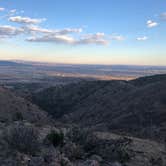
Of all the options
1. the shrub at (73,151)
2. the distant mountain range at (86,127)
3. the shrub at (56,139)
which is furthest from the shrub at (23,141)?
the shrub at (56,139)

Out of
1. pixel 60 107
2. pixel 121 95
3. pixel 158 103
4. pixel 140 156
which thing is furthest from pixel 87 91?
pixel 140 156

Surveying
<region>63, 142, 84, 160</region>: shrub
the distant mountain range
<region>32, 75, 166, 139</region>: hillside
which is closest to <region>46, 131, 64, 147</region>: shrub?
the distant mountain range

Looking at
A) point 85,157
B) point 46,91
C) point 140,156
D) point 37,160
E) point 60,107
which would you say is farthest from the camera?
point 46,91

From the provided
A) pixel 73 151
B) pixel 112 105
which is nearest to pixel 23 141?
pixel 73 151

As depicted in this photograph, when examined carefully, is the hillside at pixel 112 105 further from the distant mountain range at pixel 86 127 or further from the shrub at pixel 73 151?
the shrub at pixel 73 151

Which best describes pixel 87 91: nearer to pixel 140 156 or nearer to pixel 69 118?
pixel 69 118

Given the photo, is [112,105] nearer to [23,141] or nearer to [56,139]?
[56,139]
